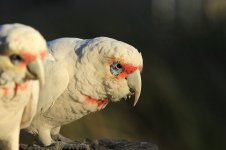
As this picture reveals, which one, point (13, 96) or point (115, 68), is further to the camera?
point (115, 68)

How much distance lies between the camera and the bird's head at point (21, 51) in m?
1.87

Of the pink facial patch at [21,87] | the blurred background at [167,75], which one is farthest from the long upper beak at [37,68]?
the blurred background at [167,75]

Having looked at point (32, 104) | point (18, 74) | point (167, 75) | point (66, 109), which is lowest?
point (167, 75)

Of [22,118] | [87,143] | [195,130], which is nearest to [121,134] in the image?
[195,130]

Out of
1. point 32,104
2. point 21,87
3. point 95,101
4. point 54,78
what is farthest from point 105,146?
point 21,87

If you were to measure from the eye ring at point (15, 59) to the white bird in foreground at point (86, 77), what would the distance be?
469 millimetres

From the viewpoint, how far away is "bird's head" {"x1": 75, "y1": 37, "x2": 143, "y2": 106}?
246 centimetres

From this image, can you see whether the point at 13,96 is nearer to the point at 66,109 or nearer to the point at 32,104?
the point at 32,104

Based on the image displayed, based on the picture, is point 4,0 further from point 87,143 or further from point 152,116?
point 87,143

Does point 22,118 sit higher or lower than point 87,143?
higher

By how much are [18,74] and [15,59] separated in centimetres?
8

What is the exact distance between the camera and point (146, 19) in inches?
216

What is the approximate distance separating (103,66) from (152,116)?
1.66 meters

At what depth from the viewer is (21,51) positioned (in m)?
1.88
